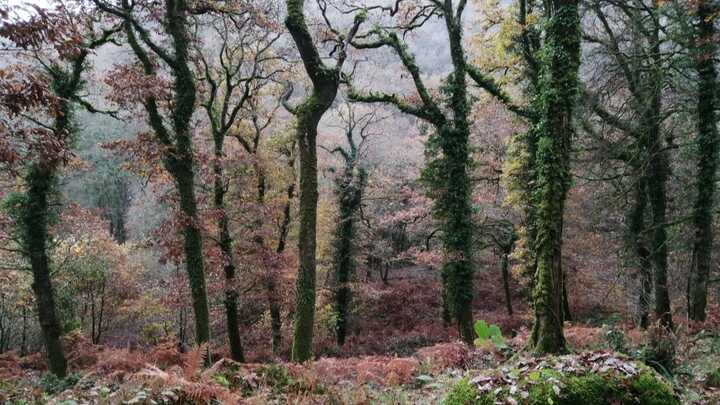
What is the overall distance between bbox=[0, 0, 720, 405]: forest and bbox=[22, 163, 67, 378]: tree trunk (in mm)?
56

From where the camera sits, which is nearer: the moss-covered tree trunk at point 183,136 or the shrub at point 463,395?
the shrub at point 463,395

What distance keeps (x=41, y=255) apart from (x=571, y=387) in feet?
41.6

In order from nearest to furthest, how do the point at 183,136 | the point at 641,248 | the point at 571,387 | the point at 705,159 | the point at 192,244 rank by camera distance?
the point at 571,387, the point at 183,136, the point at 192,244, the point at 705,159, the point at 641,248

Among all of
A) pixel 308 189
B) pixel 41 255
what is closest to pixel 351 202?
pixel 41 255

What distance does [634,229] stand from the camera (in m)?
13.7

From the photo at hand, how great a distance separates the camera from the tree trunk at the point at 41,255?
11.6 m

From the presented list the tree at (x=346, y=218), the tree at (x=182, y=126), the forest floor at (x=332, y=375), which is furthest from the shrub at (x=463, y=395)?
the tree at (x=346, y=218)

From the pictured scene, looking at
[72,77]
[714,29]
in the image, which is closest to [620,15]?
[714,29]

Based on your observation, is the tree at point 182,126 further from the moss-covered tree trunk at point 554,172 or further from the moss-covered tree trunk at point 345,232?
the moss-covered tree trunk at point 345,232

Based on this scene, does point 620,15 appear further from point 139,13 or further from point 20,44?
point 20,44

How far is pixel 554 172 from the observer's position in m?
6.89

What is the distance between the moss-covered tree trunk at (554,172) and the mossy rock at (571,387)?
316cm

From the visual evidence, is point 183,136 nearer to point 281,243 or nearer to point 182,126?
point 182,126

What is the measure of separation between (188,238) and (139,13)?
511 cm
